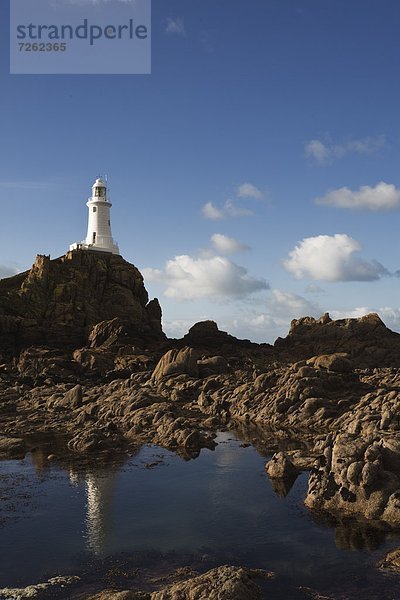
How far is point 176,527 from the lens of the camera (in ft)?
120

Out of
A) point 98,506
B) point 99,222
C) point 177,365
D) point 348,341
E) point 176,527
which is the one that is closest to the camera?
point 176,527

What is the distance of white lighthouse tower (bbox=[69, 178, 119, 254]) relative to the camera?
13550 cm

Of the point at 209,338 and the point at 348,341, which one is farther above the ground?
the point at 209,338

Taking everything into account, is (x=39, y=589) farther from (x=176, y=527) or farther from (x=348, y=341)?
(x=348, y=341)

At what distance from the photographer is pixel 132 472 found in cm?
5069

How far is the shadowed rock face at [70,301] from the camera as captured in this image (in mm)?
114125

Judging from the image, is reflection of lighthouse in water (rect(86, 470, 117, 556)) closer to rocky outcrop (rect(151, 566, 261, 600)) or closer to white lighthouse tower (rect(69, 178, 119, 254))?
rocky outcrop (rect(151, 566, 261, 600))

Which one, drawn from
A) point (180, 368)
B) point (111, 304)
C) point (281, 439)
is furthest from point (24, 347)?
point (281, 439)

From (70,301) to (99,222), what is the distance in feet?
88.9

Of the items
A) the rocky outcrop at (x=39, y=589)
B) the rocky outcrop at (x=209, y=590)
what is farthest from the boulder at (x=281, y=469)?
the rocky outcrop at (x=39, y=589)

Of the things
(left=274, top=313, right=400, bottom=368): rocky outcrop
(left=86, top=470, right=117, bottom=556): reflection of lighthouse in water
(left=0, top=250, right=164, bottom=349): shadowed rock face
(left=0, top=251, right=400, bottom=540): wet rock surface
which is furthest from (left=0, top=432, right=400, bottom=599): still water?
(left=274, top=313, right=400, bottom=368): rocky outcrop

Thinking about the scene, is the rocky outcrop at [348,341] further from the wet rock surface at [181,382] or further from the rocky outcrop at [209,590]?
the rocky outcrop at [209,590]

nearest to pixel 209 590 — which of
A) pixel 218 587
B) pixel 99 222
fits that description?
pixel 218 587

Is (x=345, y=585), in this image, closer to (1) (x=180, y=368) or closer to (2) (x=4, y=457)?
(2) (x=4, y=457)
